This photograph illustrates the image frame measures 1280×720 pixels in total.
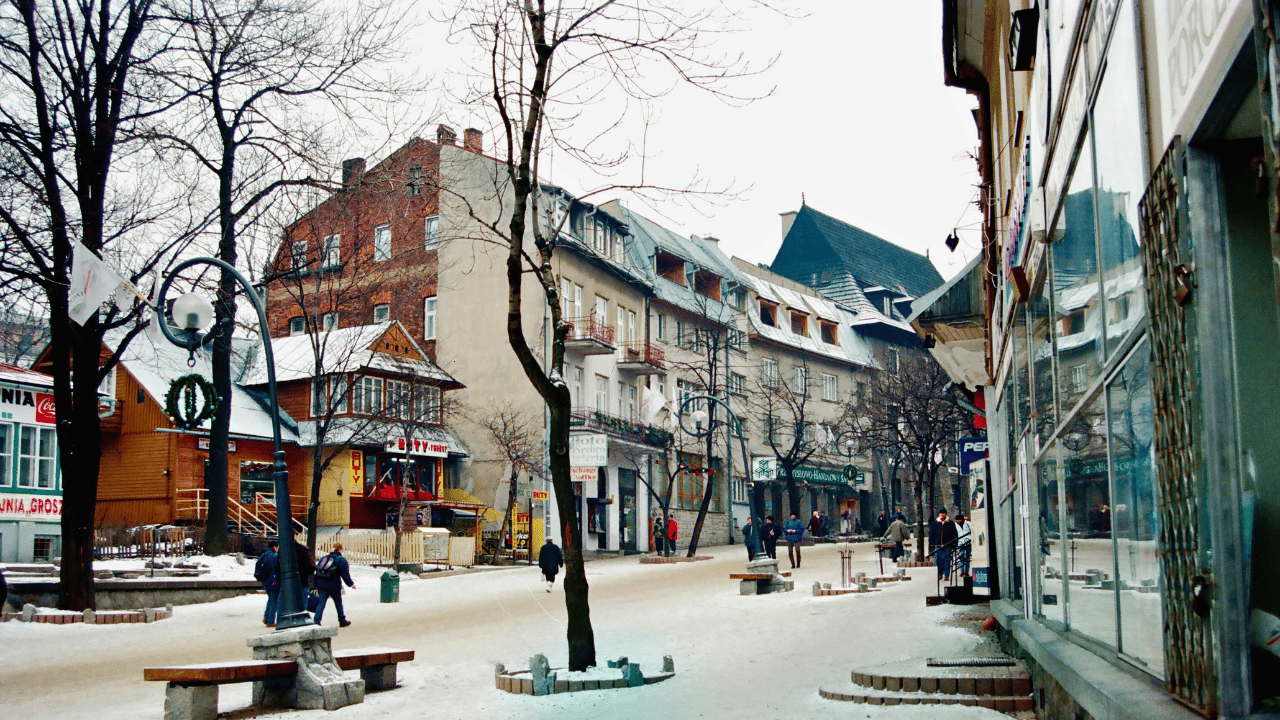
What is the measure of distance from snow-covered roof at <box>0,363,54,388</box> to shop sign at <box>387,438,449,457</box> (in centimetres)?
1145

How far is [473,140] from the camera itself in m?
16.3

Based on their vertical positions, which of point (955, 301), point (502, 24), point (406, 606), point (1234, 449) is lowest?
point (406, 606)

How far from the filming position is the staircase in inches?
357

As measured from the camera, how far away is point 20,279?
2092cm

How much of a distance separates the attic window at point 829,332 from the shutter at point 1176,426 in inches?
2583

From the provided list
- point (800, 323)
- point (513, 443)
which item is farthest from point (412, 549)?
point (800, 323)

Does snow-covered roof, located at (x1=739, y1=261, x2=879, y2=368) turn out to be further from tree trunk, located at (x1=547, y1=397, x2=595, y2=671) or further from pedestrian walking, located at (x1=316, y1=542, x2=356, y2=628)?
tree trunk, located at (x1=547, y1=397, x2=595, y2=671)

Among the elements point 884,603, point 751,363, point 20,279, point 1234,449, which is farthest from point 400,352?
point 1234,449

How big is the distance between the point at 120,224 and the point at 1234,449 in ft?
72.0

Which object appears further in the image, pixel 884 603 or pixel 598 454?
pixel 598 454

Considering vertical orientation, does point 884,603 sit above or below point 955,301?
below

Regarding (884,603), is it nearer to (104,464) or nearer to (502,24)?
(502,24)

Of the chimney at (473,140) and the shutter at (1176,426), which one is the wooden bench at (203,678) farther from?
the shutter at (1176,426)

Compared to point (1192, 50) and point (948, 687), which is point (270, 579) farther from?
point (1192, 50)
